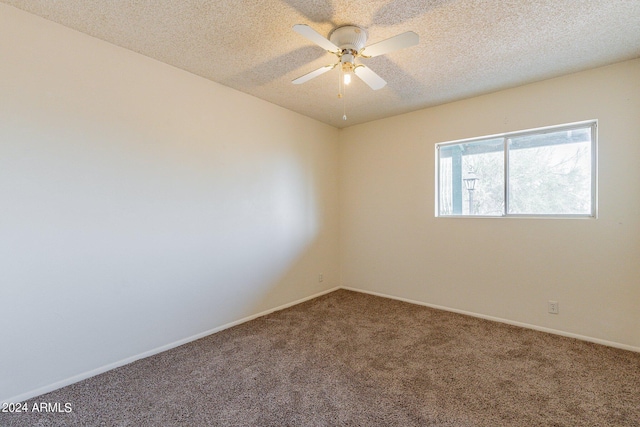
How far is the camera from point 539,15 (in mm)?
1844

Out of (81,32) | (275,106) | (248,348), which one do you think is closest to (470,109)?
(275,106)

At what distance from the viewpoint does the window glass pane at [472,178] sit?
314cm

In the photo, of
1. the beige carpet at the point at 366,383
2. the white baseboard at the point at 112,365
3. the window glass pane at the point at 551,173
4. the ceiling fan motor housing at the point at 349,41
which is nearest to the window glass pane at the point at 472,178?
the window glass pane at the point at 551,173

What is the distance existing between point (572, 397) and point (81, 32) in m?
4.17

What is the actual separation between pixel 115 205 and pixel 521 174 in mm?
3820

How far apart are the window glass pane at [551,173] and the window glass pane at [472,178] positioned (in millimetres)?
132

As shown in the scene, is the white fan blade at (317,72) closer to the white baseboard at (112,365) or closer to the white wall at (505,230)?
the white wall at (505,230)

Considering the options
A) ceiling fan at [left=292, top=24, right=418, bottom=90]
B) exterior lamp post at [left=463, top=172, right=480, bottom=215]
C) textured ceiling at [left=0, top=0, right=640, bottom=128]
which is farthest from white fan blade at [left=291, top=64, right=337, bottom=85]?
exterior lamp post at [left=463, top=172, right=480, bottom=215]

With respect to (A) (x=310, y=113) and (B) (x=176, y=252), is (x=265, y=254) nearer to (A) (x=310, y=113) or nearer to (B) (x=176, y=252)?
(B) (x=176, y=252)

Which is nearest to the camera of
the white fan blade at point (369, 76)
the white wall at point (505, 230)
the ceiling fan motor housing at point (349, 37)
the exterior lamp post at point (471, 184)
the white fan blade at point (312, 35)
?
the white fan blade at point (312, 35)

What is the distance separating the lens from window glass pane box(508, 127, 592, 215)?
267 cm

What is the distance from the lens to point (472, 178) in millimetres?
3330

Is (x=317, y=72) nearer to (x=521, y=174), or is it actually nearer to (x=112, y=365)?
(x=521, y=174)

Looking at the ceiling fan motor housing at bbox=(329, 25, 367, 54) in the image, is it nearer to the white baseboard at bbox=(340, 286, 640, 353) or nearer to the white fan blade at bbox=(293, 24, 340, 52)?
the white fan blade at bbox=(293, 24, 340, 52)
